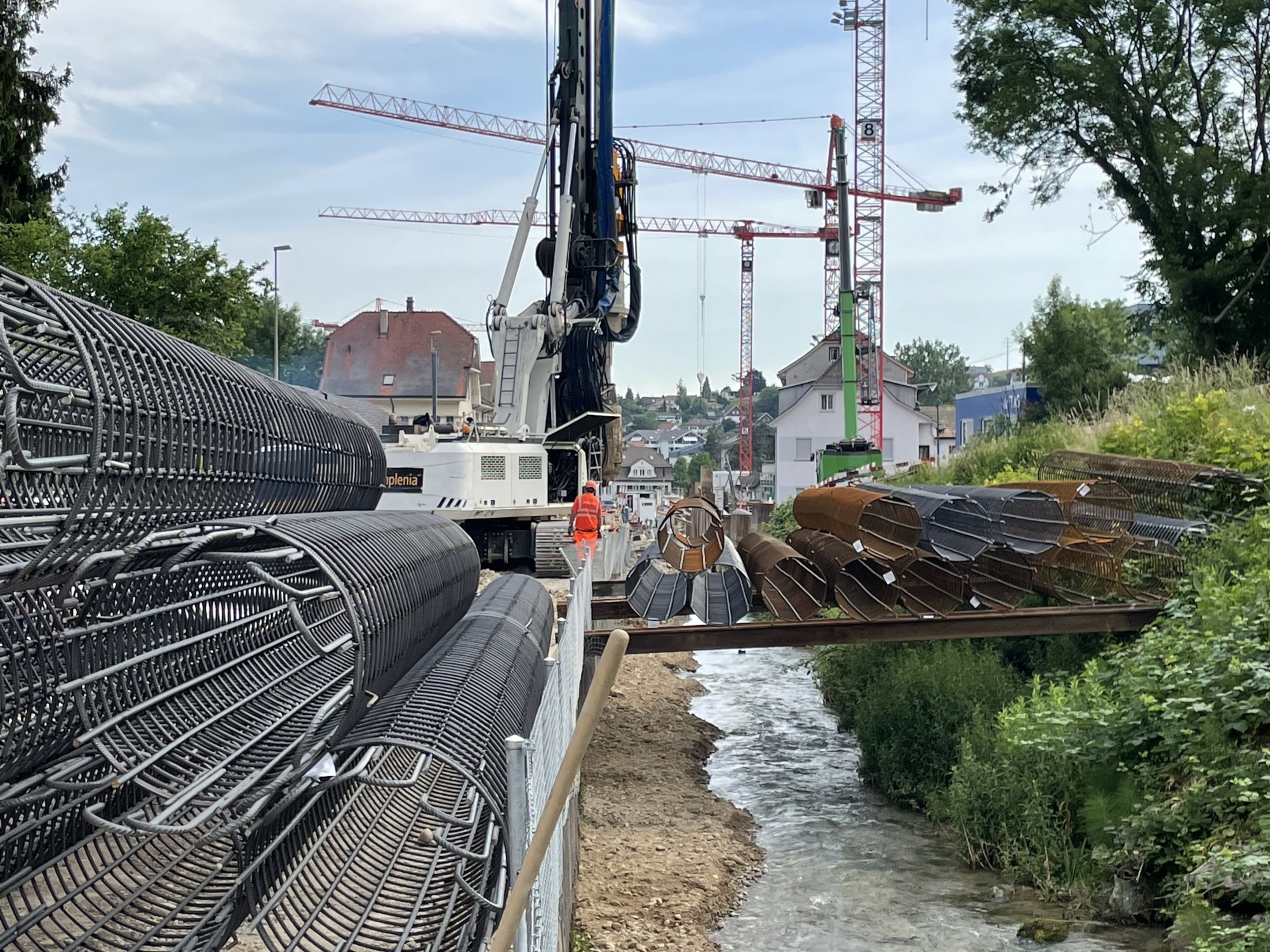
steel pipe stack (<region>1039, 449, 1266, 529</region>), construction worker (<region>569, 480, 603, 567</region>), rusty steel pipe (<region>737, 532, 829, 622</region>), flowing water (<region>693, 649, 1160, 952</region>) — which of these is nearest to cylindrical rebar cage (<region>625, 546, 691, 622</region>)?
rusty steel pipe (<region>737, 532, 829, 622</region>)

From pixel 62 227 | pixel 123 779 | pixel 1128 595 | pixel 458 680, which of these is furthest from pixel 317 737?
pixel 62 227

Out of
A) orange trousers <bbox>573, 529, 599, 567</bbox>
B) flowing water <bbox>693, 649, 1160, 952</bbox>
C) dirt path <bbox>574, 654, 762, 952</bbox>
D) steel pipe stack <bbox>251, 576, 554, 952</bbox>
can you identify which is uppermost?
orange trousers <bbox>573, 529, 599, 567</bbox>

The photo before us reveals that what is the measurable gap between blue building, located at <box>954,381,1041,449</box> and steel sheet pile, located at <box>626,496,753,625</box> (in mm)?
28253

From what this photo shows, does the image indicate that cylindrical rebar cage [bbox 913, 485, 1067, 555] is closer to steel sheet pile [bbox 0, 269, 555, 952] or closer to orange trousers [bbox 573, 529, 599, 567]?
orange trousers [bbox 573, 529, 599, 567]

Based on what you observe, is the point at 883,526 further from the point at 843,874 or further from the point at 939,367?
the point at 939,367

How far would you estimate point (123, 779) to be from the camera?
13.7ft

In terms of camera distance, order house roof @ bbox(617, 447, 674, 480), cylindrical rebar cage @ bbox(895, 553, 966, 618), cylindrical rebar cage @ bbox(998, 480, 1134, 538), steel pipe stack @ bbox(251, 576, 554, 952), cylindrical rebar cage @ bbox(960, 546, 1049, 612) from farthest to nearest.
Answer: house roof @ bbox(617, 447, 674, 480) < cylindrical rebar cage @ bbox(998, 480, 1134, 538) < cylindrical rebar cage @ bbox(960, 546, 1049, 612) < cylindrical rebar cage @ bbox(895, 553, 966, 618) < steel pipe stack @ bbox(251, 576, 554, 952)

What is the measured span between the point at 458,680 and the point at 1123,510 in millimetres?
10003

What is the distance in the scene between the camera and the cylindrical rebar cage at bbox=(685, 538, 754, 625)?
12742mm

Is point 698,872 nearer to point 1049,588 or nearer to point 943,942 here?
point 943,942

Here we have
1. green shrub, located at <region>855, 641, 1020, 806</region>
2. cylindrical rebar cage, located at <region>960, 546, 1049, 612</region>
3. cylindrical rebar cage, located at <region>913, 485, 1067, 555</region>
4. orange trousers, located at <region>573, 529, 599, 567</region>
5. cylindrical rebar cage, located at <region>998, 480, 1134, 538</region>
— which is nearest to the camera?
green shrub, located at <region>855, 641, 1020, 806</region>

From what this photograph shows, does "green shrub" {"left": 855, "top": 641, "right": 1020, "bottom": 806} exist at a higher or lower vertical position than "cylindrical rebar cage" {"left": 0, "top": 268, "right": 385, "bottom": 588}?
lower

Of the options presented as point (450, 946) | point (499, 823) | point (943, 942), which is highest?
point (499, 823)

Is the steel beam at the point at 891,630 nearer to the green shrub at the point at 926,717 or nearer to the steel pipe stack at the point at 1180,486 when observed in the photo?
the green shrub at the point at 926,717
